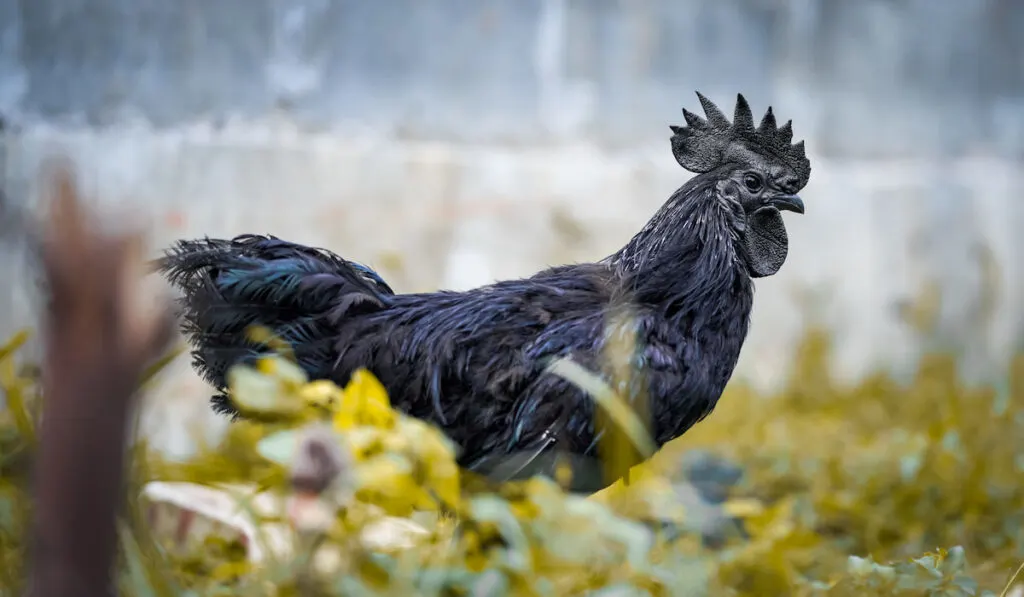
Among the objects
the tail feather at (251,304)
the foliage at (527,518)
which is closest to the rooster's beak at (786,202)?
the foliage at (527,518)

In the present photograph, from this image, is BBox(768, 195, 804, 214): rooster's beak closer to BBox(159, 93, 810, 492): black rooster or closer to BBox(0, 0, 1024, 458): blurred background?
BBox(159, 93, 810, 492): black rooster

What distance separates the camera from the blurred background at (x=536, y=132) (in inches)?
168

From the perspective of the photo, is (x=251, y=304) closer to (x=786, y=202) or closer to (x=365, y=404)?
(x=365, y=404)

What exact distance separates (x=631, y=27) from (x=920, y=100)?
1.89 metres

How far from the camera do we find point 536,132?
491 cm

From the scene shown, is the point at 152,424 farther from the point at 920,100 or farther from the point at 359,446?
the point at 920,100

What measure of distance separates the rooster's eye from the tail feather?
1106 mm

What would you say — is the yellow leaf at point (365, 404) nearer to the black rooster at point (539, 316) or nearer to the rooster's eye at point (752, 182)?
the black rooster at point (539, 316)

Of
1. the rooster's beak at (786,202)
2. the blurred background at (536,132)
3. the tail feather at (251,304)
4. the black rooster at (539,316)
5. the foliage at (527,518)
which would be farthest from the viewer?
the blurred background at (536,132)

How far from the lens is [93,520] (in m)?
0.83

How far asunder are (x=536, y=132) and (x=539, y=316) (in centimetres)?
259

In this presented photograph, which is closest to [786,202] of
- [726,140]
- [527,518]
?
[726,140]

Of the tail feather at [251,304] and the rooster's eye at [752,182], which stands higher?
the rooster's eye at [752,182]

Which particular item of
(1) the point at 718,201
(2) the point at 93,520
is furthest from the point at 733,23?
(2) the point at 93,520
